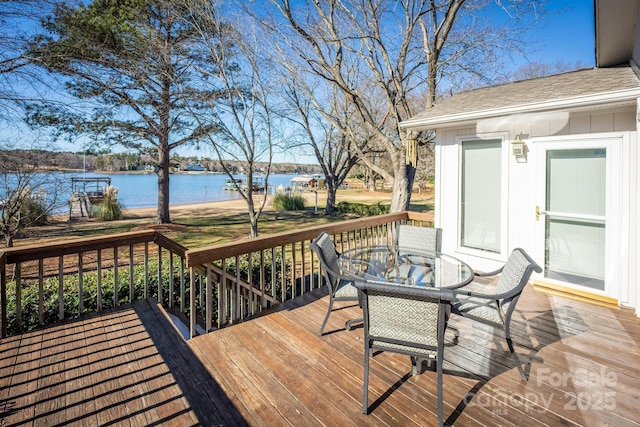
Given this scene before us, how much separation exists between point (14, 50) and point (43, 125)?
257cm

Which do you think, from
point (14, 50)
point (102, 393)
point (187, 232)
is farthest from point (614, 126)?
point (187, 232)

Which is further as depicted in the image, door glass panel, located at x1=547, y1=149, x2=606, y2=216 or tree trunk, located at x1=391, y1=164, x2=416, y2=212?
tree trunk, located at x1=391, y1=164, x2=416, y2=212

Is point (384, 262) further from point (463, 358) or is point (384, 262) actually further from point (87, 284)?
point (87, 284)

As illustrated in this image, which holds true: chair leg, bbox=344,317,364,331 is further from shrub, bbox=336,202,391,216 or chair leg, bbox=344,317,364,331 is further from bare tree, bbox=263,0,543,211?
shrub, bbox=336,202,391,216

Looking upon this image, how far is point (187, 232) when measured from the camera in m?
10.9

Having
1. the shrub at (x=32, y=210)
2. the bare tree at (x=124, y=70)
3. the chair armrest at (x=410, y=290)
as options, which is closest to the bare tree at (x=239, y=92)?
the bare tree at (x=124, y=70)

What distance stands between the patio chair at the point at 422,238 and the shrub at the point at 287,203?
12.8 m

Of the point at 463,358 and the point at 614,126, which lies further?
the point at 614,126

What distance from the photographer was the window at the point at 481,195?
→ 445cm

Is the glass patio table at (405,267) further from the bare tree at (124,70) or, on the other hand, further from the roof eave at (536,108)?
the bare tree at (124,70)

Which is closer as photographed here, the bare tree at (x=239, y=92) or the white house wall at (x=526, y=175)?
the white house wall at (x=526, y=175)

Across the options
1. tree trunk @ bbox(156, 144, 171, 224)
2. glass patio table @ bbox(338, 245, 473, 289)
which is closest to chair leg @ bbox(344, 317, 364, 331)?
glass patio table @ bbox(338, 245, 473, 289)

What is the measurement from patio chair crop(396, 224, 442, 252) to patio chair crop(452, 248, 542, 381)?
1220 millimetres

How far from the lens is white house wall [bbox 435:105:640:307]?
11.1 ft
